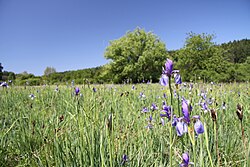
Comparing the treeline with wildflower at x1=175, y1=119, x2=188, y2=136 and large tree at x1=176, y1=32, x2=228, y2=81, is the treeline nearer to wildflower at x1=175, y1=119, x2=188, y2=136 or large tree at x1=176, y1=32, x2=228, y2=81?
large tree at x1=176, y1=32, x2=228, y2=81

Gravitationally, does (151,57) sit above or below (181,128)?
above

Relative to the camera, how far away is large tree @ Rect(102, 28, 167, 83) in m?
33.9

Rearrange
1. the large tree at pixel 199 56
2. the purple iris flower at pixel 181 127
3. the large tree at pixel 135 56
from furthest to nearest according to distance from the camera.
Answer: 1. the large tree at pixel 135 56
2. the large tree at pixel 199 56
3. the purple iris flower at pixel 181 127

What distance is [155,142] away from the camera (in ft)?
6.70

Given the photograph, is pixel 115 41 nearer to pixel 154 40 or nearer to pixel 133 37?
pixel 133 37

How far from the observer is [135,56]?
35312 millimetres

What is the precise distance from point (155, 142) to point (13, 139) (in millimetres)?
1710

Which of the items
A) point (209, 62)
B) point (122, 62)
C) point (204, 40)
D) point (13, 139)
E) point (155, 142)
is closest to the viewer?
point (155, 142)

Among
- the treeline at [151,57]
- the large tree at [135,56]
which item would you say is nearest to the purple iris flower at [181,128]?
the treeline at [151,57]

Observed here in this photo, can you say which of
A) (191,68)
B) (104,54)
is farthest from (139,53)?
(191,68)

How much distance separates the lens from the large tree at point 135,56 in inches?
1334

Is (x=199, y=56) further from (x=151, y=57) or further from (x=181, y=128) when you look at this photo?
(x=181, y=128)

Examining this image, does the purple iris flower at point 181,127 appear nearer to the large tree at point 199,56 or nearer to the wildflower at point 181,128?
the wildflower at point 181,128

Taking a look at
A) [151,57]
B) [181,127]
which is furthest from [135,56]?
[181,127]
